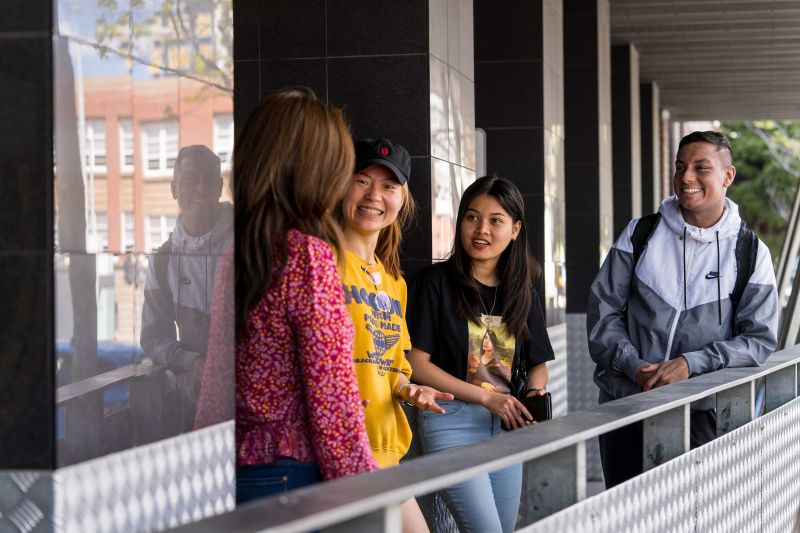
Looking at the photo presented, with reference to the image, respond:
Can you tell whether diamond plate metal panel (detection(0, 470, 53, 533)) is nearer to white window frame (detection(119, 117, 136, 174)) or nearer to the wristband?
white window frame (detection(119, 117, 136, 174))

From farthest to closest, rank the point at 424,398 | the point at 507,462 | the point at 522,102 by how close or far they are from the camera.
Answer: the point at 522,102 < the point at 424,398 < the point at 507,462

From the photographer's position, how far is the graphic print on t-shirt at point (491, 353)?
4.46 meters

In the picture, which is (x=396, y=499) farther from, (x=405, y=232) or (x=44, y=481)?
(x=405, y=232)

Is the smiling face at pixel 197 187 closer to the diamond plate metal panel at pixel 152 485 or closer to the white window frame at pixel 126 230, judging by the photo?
the white window frame at pixel 126 230

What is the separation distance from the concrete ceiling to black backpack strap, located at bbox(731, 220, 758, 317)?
10350mm

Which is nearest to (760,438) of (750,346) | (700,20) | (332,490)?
(750,346)

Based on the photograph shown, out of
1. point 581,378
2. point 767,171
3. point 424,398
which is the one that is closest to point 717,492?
point 424,398

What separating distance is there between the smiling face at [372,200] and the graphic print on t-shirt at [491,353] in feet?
1.80

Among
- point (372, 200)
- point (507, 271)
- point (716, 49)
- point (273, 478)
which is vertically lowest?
point (273, 478)

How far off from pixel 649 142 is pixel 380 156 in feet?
58.1

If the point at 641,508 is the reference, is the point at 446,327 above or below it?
above

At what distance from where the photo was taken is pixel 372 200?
4.10 m

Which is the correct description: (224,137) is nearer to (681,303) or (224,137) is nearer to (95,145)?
(95,145)

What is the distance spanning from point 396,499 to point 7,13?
1036 mm
